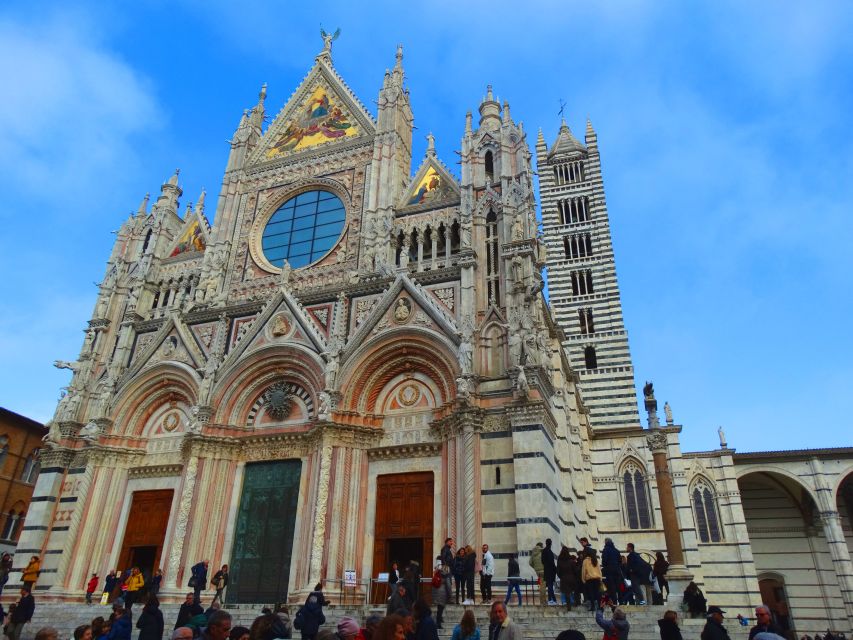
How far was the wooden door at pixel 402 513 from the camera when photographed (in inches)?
657

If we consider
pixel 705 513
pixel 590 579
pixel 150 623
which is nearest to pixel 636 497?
pixel 705 513

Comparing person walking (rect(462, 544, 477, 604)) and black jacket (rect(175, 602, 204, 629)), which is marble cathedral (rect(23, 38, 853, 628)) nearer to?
person walking (rect(462, 544, 477, 604))

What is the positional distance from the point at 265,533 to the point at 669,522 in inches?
446

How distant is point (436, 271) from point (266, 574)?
10.3 m

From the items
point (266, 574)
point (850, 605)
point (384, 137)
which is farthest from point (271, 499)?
point (850, 605)

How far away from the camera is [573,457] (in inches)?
862

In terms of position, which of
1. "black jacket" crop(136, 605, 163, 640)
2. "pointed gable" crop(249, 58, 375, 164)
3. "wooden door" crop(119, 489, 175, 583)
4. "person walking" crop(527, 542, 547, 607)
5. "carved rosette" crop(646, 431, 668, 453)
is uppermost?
"pointed gable" crop(249, 58, 375, 164)

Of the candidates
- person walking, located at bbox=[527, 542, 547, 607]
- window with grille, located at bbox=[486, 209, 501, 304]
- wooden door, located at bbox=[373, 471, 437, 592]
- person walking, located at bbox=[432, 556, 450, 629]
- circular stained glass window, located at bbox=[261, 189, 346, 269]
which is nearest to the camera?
person walking, located at bbox=[432, 556, 450, 629]

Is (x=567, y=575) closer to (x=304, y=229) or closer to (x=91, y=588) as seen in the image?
(x=91, y=588)

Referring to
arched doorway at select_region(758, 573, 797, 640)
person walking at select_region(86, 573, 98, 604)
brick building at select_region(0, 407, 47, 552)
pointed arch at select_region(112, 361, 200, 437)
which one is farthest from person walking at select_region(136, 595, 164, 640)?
arched doorway at select_region(758, 573, 797, 640)

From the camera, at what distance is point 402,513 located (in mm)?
17109

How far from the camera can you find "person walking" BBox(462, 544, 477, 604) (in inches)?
526

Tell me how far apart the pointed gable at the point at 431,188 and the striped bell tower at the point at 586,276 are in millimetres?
13949

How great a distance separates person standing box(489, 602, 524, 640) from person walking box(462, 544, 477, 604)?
7432mm
